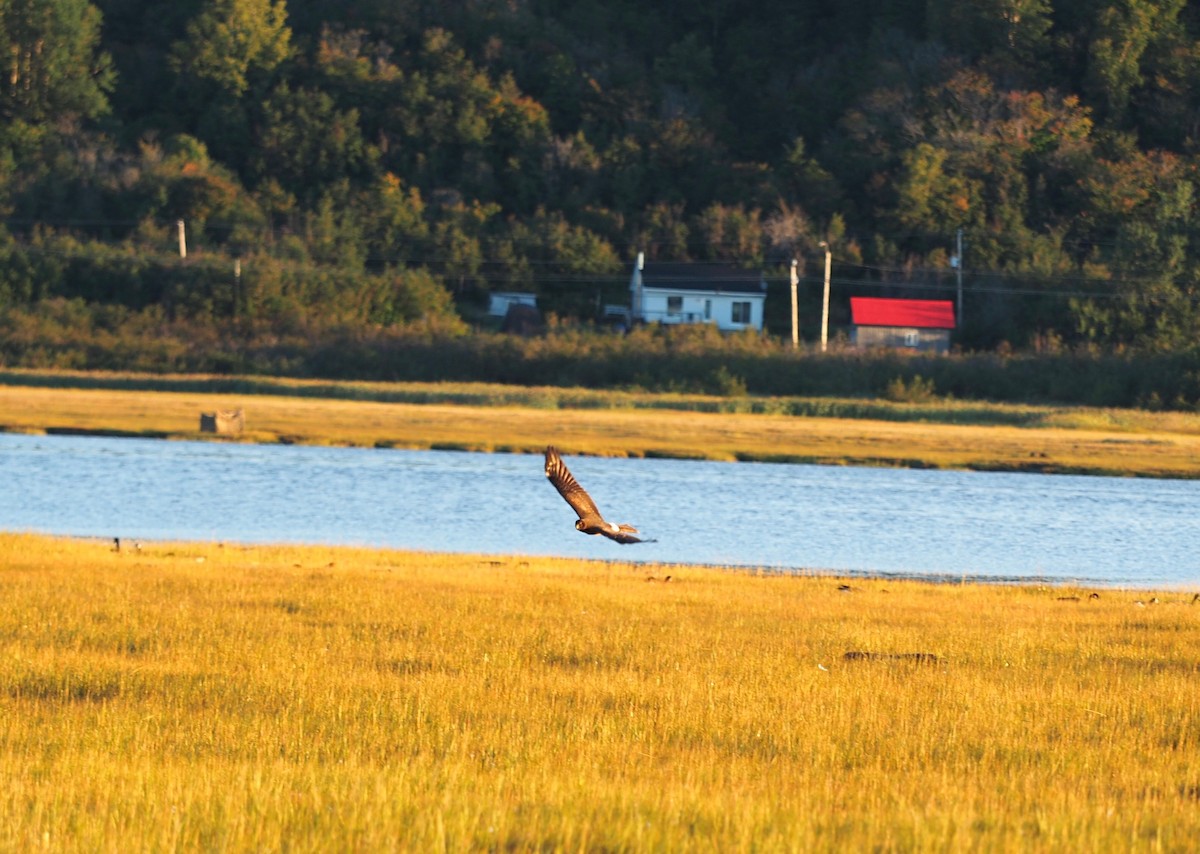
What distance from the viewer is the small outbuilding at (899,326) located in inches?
2662

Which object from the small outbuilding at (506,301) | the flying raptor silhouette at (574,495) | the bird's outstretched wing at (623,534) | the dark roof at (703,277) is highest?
the dark roof at (703,277)

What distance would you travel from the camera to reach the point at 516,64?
88.0m

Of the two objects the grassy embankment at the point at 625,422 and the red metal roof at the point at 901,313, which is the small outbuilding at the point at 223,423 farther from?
the red metal roof at the point at 901,313

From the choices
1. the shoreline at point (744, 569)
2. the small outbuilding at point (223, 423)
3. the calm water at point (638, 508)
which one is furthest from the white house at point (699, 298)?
the shoreline at point (744, 569)

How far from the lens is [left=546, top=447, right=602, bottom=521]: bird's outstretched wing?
10.8 m

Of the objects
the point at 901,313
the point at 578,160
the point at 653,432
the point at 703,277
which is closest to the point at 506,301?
the point at 703,277

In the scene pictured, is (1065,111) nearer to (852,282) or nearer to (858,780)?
A: (852,282)

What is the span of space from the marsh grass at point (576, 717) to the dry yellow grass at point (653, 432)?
2299 centimetres

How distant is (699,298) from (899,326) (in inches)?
374

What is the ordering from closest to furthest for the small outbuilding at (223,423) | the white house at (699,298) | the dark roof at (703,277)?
1. the small outbuilding at (223,423)
2. the white house at (699,298)
3. the dark roof at (703,277)

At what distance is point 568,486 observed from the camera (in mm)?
10906

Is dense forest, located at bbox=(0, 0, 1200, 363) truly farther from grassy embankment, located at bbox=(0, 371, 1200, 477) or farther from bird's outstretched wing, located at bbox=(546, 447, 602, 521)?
bird's outstretched wing, located at bbox=(546, 447, 602, 521)

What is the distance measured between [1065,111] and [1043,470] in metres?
43.9

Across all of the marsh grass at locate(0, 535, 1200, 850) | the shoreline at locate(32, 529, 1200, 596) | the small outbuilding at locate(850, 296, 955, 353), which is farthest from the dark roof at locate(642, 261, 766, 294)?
the marsh grass at locate(0, 535, 1200, 850)
